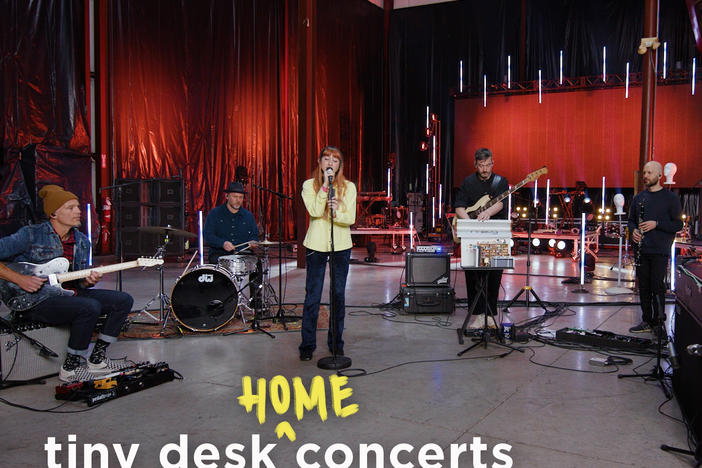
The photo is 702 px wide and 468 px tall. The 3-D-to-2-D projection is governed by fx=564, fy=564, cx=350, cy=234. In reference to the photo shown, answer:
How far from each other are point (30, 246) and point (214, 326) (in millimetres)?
2004

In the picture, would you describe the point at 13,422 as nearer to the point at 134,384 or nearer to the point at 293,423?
the point at 134,384

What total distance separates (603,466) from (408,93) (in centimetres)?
1753

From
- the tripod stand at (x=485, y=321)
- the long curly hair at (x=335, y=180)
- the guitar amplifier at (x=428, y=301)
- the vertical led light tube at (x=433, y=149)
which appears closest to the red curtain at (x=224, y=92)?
the vertical led light tube at (x=433, y=149)

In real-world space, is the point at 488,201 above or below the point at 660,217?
above

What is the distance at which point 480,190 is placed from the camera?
540 cm

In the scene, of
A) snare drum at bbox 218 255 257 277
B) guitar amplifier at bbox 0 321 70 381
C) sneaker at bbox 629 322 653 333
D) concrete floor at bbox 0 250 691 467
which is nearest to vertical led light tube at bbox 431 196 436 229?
sneaker at bbox 629 322 653 333

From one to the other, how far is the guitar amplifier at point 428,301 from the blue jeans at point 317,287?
6.75ft

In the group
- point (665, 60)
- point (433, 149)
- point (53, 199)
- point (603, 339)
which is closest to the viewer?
point (53, 199)

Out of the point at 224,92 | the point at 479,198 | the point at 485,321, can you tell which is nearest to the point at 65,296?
the point at 485,321

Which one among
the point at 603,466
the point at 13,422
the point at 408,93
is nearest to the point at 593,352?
the point at 603,466

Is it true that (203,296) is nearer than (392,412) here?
No

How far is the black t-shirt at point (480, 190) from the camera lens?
5.36 metres

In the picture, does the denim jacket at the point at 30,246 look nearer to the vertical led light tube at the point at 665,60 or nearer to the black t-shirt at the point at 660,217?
the black t-shirt at the point at 660,217

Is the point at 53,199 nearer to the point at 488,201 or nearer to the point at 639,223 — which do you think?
the point at 488,201
